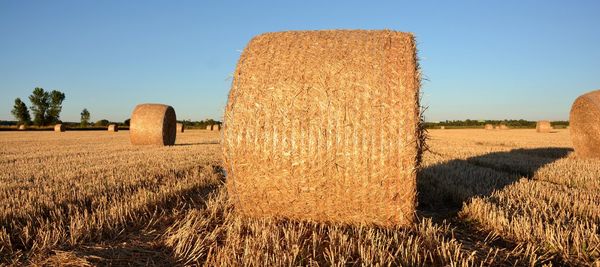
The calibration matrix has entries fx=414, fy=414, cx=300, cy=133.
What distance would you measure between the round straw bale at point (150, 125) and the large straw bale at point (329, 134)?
1156cm

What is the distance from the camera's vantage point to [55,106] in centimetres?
7356

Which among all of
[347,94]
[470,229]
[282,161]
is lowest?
[470,229]

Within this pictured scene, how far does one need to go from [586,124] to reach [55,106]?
266ft

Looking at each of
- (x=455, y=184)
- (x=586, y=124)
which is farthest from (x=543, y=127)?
(x=455, y=184)

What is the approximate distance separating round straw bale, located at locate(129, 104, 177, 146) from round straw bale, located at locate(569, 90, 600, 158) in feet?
42.4

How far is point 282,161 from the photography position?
4145 millimetres

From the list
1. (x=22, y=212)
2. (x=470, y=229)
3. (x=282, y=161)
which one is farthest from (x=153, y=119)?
(x=470, y=229)

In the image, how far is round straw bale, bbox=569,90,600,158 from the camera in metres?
9.85

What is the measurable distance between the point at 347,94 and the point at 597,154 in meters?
8.89

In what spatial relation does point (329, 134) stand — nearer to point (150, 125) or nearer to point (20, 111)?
point (150, 125)

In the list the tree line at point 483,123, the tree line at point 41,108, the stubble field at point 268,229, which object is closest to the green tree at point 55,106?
the tree line at point 41,108

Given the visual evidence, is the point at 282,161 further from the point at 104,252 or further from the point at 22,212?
the point at 22,212

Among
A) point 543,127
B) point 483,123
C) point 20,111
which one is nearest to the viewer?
point 543,127

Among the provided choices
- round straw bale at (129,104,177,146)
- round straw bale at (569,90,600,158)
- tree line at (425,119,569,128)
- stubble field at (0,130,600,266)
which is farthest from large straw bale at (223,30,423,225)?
tree line at (425,119,569,128)
